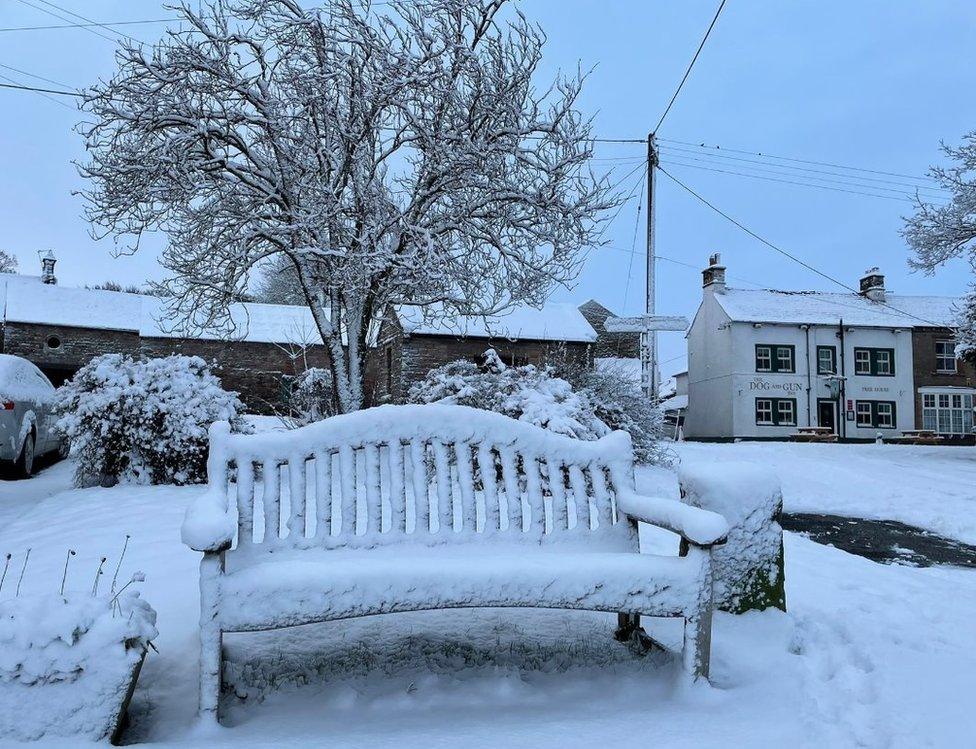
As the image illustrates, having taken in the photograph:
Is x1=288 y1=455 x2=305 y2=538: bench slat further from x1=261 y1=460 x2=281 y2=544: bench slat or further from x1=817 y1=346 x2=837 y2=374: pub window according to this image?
x1=817 y1=346 x2=837 y2=374: pub window

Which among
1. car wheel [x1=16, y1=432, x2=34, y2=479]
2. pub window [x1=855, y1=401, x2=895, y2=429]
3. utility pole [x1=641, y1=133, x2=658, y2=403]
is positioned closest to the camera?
car wheel [x1=16, y1=432, x2=34, y2=479]

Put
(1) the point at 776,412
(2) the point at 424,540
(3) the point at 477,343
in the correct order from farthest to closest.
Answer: (1) the point at 776,412 < (3) the point at 477,343 < (2) the point at 424,540

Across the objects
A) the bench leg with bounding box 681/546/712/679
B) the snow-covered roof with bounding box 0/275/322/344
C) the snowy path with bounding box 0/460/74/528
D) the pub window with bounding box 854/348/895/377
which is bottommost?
the snowy path with bounding box 0/460/74/528

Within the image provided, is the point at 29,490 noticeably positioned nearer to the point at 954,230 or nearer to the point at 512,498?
the point at 512,498

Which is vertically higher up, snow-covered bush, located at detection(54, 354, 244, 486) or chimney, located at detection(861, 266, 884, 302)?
chimney, located at detection(861, 266, 884, 302)

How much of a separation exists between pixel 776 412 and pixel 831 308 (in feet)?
18.8

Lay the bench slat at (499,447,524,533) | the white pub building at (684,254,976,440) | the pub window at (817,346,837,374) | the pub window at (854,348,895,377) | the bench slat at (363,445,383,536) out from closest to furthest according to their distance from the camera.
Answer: the bench slat at (363,445,383,536) < the bench slat at (499,447,524,533) < the white pub building at (684,254,976,440) < the pub window at (817,346,837,374) < the pub window at (854,348,895,377)

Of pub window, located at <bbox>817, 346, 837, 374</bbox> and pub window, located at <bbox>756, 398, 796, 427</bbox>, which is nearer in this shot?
pub window, located at <bbox>756, 398, 796, 427</bbox>

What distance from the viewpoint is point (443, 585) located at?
8.58 ft

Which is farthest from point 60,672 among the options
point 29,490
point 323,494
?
point 29,490

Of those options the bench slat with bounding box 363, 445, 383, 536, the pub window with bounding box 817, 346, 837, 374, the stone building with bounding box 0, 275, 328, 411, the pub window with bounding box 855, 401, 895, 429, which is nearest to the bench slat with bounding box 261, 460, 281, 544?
the bench slat with bounding box 363, 445, 383, 536

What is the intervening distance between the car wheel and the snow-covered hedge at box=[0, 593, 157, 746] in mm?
9110

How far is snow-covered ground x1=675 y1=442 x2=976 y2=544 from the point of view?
8797mm

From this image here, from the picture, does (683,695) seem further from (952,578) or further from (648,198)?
(648,198)
